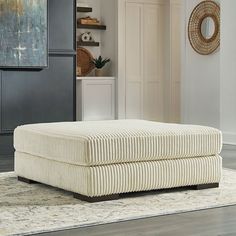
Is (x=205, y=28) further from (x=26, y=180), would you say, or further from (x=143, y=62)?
(x=26, y=180)

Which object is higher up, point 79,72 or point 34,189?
point 79,72

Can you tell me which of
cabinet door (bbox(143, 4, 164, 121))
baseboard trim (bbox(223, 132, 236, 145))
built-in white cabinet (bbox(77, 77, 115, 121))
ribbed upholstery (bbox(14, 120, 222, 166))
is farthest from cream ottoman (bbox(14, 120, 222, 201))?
cabinet door (bbox(143, 4, 164, 121))

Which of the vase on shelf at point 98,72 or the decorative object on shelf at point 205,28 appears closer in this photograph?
the decorative object on shelf at point 205,28

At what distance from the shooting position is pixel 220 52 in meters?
6.95

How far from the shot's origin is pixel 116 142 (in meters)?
3.35

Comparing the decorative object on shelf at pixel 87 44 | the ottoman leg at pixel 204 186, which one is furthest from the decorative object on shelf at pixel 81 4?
the ottoman leg at pixel 204 186

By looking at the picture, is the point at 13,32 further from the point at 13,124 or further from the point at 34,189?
the point at 34,189

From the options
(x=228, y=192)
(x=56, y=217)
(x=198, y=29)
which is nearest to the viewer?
(x=56, y=217)

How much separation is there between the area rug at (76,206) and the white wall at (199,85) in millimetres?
3501

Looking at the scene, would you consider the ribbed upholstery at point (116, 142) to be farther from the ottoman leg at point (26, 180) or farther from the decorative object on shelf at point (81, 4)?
the decorative object on shelf at point (81, 4)

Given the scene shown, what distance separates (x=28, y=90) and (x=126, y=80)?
9.27 feet

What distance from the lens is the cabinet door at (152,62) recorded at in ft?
28.8

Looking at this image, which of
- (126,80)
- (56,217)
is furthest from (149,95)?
(56,217)

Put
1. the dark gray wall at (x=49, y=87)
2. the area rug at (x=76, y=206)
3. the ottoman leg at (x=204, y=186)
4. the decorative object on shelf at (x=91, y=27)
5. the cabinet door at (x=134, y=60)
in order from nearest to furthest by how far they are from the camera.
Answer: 1. the area rug at (x=76, y=206)
2. the ottoman leg at (x=204, y=186)
3. the dark gray wall at (x=49, y=87)
4. the decorative object on shelf at (x=91, y=27)
5. the cabinet door at (x=134, y=60)
